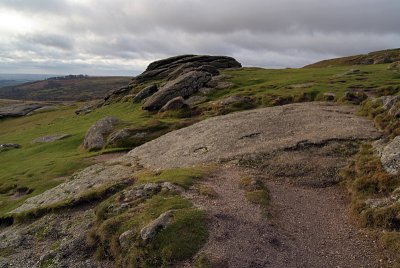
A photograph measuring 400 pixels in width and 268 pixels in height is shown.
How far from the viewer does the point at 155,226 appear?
78.1ft

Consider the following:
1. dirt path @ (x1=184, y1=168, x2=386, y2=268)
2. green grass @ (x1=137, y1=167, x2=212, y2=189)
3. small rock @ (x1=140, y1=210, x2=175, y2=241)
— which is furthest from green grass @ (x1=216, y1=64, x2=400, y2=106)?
small rock @ (x1=140, y1=210, x2=175, y2=241)

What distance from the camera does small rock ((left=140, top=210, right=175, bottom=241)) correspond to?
2344cm

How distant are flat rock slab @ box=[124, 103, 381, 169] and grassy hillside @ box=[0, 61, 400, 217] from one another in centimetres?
1040

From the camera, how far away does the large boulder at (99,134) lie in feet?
197

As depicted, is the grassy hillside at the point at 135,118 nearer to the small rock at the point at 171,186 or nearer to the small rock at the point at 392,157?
the small rock at the point at 171,186

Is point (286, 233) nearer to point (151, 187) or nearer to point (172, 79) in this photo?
point (151, 187)

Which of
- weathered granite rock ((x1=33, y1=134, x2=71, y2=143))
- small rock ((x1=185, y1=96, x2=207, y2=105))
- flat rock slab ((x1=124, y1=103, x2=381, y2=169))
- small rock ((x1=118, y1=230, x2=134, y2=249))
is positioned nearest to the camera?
small rock ((x1=118, y1=230, x2=134, y2=249))

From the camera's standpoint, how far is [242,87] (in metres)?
86.1

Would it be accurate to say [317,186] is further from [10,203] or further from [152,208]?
[10,203]

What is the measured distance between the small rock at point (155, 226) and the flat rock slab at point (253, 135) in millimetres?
13230

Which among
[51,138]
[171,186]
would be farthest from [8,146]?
[171,186]

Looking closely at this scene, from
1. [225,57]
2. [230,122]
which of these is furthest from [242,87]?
[225,57]

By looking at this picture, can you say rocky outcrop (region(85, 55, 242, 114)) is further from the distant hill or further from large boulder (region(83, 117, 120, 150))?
the distant hill

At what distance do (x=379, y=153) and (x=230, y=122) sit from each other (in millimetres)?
20334
